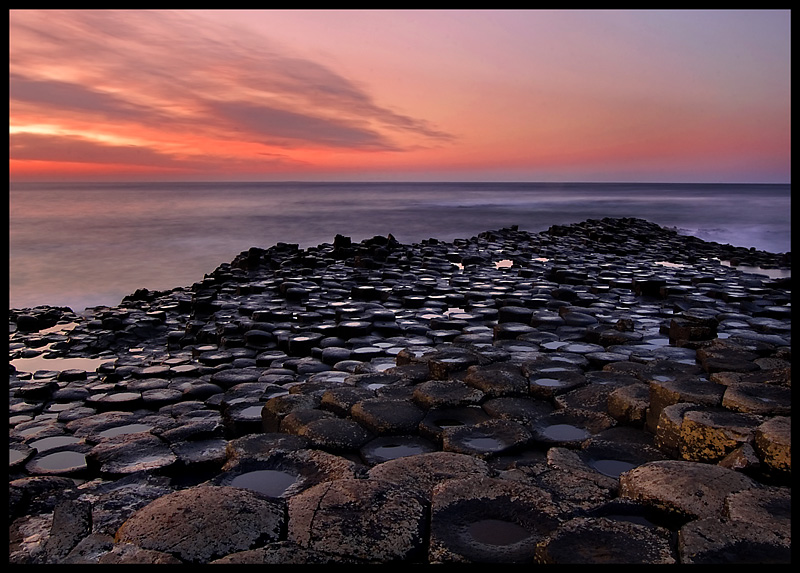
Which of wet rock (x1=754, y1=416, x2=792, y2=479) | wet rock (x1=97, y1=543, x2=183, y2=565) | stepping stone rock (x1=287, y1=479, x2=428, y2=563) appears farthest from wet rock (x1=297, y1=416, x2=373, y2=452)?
wet rock (x1=754, y1=416, x2=792, y2=479)

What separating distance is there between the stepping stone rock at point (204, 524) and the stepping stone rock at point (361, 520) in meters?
0.12

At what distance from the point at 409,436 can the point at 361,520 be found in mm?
1250

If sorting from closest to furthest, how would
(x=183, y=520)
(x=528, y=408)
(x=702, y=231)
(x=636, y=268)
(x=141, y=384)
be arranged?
(x=183, y=520)
(x=528, y=408)
(x=141, y=384)
(x=636, y=268)
(x=702, y=231)

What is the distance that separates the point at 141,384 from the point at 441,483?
349 centimetres

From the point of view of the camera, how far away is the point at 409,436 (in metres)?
3.54

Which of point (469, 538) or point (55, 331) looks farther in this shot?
point (55, 331)

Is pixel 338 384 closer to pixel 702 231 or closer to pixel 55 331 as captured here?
pixel 55 331

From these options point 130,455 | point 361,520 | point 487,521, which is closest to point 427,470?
point 487,521

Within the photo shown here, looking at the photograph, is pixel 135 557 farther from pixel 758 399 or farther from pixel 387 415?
pixel 758 399

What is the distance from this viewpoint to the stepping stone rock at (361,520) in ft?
7.09

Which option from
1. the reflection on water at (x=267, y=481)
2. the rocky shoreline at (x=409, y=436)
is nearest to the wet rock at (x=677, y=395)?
the rocky shoreline at (x=409, y=436)

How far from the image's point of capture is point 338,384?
4.61 metres

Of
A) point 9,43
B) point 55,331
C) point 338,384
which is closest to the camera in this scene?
point 9,43

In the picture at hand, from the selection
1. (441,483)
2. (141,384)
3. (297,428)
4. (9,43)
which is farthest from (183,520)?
(141,384)
